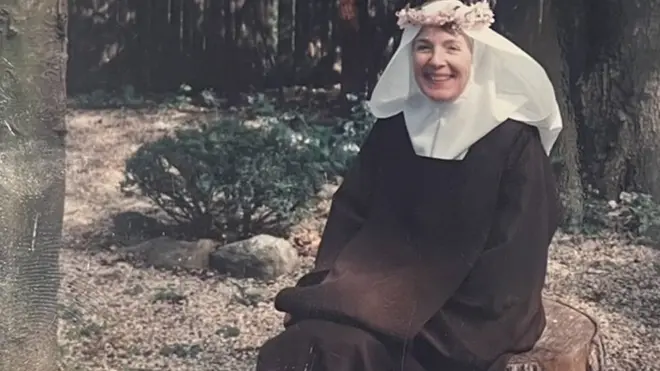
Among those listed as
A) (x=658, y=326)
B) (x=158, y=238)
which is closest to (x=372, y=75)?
(x=158, y=238)

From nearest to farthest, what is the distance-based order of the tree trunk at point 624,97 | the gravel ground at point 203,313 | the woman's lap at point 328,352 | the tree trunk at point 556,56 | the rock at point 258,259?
the woman's lap at point 328,352 → the gravel ground at point 203,313 → the rock at point 258,259 → the tree trunk at point 556,56 → the tree trunk at point 624,97

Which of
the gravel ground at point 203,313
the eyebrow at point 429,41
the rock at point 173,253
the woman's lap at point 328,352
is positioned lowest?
the gravel ground at point 203,313

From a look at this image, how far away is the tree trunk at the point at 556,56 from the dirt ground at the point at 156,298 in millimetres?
383

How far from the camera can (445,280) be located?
249 cm

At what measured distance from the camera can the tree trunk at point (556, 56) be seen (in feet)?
13.9

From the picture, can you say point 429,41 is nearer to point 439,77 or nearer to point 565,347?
point 439,77

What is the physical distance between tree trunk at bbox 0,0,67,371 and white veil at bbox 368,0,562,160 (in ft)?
3.22

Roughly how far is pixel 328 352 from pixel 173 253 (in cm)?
183

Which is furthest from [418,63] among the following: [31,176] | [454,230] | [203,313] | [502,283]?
[203,313]

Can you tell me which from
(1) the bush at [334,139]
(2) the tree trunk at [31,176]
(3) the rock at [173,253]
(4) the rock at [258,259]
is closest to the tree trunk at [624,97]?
(1) the bush at [334,139]

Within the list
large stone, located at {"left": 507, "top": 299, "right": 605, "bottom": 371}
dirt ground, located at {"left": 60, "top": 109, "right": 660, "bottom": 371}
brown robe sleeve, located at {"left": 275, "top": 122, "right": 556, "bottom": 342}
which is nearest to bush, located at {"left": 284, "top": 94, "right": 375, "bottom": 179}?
dirt ground, located at {"left": 60, "top": 109, "right": 660, "bottom": 371}

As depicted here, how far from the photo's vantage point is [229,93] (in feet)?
13.8

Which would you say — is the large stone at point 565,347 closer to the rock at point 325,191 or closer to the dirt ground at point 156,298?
the dirt ground at point 156,298

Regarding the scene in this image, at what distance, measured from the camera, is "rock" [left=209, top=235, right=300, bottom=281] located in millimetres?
4082
